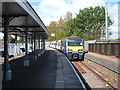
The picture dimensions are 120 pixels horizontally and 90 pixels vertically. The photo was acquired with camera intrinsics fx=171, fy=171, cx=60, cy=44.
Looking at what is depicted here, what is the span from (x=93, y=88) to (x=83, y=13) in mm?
40587

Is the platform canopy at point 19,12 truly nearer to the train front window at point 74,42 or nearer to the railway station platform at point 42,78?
the railway station platform at point 42,78

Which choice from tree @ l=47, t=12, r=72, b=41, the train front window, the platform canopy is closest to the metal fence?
the train front window

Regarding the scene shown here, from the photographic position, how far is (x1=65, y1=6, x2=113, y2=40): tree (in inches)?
1772

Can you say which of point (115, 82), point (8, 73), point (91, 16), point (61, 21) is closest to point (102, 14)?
point (91, 16)

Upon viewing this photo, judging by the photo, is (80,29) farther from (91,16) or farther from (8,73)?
(8,73)

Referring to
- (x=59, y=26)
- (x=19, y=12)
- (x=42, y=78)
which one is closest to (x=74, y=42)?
(x=42, y=78)

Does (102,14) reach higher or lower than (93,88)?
higher

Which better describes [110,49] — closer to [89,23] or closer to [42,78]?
[42,78]

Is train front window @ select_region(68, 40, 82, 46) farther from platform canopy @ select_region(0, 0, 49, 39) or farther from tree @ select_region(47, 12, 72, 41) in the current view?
tree @ select_region(47, 12, 72, 41)

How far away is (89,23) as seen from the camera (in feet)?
156

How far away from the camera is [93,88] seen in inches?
365

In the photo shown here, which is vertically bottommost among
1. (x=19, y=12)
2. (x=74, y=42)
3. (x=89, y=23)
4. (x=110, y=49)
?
(x=110, y=49)

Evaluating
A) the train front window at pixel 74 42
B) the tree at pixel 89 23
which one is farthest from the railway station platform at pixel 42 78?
the tree at pixel 89 23

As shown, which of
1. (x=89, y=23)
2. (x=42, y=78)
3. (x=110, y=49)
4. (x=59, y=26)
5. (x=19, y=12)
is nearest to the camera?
(x=19, y=12)
